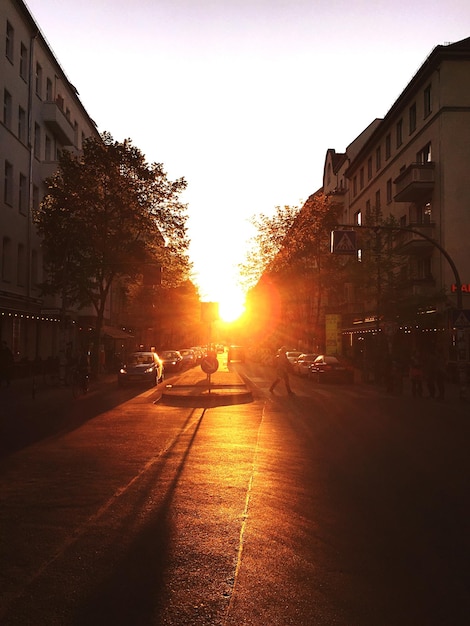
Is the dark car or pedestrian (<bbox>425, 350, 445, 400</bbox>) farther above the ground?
the dark car

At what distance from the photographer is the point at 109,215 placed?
3441cm

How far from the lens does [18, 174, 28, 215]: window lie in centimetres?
3618

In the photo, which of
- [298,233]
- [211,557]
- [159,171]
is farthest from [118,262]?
[211,557]

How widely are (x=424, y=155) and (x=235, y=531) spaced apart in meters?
36.8

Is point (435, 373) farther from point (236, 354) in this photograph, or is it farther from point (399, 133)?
point (236, 354)

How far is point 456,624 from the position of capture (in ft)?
13.2

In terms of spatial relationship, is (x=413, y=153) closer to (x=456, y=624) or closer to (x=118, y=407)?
(x=118, y=407)

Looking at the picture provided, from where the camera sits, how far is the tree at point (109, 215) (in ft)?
112

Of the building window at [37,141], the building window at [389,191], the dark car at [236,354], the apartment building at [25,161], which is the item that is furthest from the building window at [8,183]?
the dark car at [236,354]

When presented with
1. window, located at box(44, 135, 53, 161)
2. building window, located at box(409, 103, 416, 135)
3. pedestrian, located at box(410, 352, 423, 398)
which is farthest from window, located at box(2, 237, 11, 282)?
building window, located at box(409, 103, 416, 135)

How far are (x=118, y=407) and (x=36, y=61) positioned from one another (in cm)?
2529

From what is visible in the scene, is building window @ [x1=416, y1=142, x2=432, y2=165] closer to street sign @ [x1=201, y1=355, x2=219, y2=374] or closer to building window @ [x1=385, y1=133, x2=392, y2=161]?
building window @ [x1=385, y1=133, x2=392, y2=161]

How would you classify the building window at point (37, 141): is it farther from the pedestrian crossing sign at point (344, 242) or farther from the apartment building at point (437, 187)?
the pedestrian crossing sign at point (344, 242)

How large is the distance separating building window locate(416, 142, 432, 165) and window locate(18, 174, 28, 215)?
70.3ft
